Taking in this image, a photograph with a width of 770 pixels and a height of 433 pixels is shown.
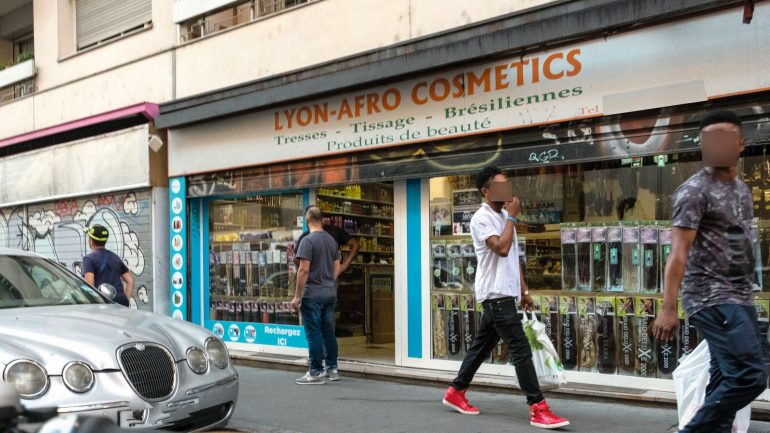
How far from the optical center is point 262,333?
35.0 feet

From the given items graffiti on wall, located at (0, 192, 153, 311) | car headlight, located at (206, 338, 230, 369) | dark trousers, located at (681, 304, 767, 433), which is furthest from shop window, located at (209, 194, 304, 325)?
dark trousers, located at (681, 304, 767, 433)

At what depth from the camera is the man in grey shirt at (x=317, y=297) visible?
8.26 metres

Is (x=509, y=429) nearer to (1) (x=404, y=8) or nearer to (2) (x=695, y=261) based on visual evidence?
(2) (x=695, y=261)

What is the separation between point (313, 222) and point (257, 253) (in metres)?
2.88

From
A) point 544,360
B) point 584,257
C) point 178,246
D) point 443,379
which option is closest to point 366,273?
point 178,246

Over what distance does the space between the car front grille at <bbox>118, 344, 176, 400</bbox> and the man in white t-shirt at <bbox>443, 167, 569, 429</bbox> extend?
7.78ft

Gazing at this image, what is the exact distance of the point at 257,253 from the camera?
11.1 m

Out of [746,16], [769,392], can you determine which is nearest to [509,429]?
[769,392]

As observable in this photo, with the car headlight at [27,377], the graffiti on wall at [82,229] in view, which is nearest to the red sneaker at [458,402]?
the car headlight at [27,377]

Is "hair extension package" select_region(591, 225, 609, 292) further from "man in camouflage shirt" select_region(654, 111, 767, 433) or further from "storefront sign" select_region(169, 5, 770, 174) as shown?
"man in camouflage shirt" select_region(654, 111, 767, 433)

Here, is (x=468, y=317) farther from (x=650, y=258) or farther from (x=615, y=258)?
(x=650, y=258)

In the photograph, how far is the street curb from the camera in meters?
6.67

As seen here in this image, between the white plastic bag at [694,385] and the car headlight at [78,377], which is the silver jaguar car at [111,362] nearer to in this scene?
the car headlight at [78,377]

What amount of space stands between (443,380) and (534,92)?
3.00m
